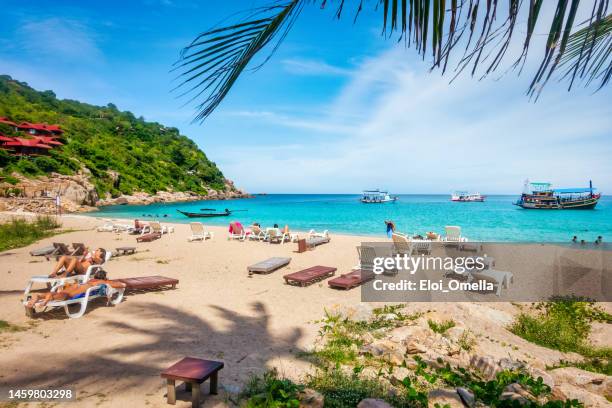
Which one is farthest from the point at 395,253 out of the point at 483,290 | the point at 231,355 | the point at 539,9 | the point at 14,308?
the point at 539,9

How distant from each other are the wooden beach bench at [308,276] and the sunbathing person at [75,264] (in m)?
4.44

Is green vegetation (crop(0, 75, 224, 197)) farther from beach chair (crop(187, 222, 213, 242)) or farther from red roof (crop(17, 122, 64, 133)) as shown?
beach chair (crop(187, 222, 213, 242))

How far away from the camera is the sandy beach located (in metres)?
3.92

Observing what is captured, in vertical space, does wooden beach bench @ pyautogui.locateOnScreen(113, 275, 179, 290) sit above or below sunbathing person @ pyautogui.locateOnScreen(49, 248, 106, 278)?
below

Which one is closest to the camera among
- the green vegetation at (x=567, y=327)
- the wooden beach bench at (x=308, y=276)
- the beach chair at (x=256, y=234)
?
the green vegetation at (x=567, y=327)

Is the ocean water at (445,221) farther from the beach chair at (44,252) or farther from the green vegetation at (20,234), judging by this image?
the beach chair at (44,252)

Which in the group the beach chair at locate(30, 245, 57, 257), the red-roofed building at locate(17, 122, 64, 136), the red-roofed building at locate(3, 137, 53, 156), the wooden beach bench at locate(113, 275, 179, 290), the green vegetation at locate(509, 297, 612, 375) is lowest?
the green vegetation at locate(509, 297, 612, 375)

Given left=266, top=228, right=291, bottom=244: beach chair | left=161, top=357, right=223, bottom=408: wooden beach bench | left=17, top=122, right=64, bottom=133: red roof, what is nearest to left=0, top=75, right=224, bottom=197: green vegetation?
left=17, top=122, right=64, bottom=133: red roof

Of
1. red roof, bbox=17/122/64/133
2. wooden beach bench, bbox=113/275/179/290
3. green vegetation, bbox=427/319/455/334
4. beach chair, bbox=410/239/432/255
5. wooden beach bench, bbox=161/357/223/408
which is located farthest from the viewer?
red roof, bbox=17/122/64/133

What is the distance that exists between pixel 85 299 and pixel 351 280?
19.3ft

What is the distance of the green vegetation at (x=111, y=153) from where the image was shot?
50844 mm

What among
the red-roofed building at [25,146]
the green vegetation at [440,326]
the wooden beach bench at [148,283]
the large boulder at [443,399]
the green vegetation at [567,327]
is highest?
the red-roofed building at [25,146]

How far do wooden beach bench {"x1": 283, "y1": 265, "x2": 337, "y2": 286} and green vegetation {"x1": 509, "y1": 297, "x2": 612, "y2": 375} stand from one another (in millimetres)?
4578

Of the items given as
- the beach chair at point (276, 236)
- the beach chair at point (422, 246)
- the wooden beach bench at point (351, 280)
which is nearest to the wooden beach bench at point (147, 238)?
the beach chair at point (276, 236)
